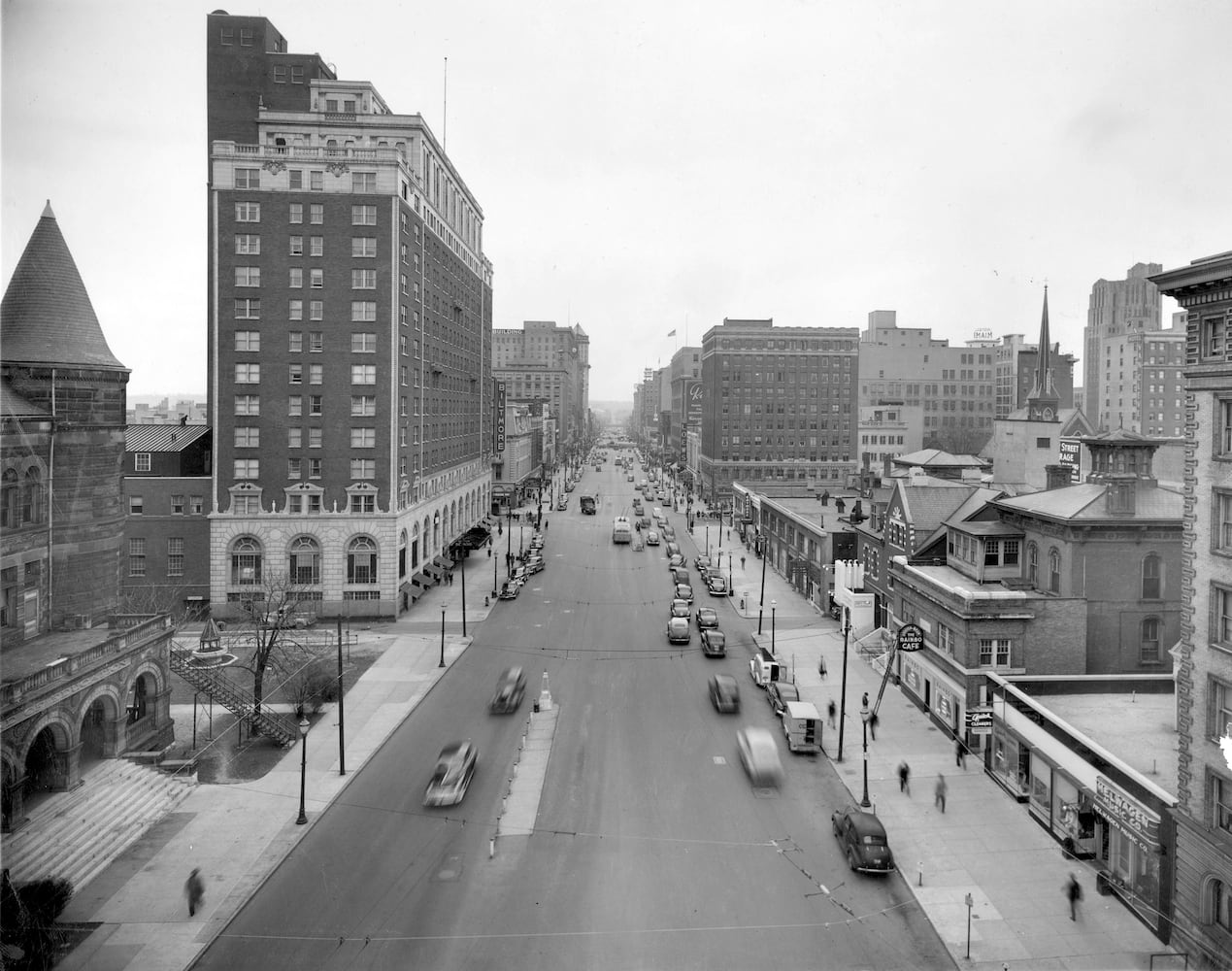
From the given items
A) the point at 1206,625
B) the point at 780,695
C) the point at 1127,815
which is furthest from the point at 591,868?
the point at 780,695

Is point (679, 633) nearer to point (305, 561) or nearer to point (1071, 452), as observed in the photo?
point (305, 561)

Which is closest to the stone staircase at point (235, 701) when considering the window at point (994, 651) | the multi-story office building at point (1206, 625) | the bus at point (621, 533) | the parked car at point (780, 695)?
the parked car at point (780, 695)

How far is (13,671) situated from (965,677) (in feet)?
97.5

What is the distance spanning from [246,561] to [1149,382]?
67.1m

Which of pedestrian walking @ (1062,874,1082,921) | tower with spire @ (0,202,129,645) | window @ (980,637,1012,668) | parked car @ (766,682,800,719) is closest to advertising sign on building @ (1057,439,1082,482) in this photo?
window @ (980,637,1012,668)

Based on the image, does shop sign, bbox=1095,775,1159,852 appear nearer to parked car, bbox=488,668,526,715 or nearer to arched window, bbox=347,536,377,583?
parked car, bbox=488,668,526,715

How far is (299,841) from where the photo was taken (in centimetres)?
2284

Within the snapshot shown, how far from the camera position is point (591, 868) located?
69.5 feet

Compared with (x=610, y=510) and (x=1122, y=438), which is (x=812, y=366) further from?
(x=1122, y=438)

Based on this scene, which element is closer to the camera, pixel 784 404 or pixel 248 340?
pixel 248 340

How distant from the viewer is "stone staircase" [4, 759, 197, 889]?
19.2m

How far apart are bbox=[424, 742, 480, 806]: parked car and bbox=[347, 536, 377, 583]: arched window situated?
25982 mm

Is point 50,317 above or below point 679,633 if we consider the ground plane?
above

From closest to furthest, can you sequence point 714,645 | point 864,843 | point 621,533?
point 864,843 → point 714,645 → point 621,533
